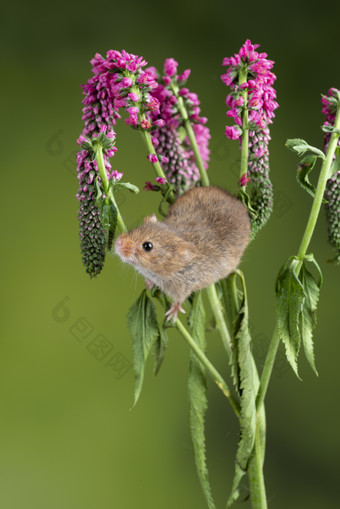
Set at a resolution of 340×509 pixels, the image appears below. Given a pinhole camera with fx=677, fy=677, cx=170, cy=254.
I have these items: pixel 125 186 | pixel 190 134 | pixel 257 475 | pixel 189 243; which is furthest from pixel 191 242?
pixel 257 475

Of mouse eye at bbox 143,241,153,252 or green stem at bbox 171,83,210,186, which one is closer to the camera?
mouse eye at bbox 143,241,153,252

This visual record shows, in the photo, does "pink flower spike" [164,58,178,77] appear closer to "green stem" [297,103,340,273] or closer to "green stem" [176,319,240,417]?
"green stem" [297,103,340,273]

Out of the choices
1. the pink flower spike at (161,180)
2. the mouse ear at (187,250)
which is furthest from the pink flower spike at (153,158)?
the mouse ear at (187,250)

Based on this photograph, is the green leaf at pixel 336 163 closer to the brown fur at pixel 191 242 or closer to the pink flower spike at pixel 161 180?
the brown fur at pixel 191 242

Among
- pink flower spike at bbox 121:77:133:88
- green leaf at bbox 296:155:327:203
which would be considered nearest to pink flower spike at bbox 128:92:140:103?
pink flower spike at bbox 121:77:133:88

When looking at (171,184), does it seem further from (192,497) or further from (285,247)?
(192,497)

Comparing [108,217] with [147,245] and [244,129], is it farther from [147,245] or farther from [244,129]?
[244,129]
